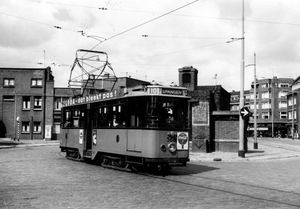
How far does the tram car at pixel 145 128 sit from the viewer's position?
12977mm

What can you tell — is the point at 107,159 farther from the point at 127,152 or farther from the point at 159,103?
the point at 159,103

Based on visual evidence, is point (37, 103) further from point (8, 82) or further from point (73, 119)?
point (73, 119)

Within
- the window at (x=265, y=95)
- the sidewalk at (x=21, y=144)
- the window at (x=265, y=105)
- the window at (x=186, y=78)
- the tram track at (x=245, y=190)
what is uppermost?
the window at (x=265, y=95)

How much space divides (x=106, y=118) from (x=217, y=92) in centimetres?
1540

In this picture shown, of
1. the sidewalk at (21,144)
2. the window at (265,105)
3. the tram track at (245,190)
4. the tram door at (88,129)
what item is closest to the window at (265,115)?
the window at (265,105)

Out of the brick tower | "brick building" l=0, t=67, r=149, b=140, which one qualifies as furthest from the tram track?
"brick building" l=0, t=67, r=149, b=140

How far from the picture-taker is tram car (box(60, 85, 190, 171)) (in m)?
13.0

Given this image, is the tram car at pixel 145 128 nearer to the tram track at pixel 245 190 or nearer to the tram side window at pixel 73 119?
the tram track at pixel 245 190

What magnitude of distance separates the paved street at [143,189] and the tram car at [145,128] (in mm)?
667

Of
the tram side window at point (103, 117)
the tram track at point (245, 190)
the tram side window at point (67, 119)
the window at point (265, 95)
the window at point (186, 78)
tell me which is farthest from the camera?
the window at point (265, 95)

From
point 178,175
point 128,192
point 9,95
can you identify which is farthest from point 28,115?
point 128,192

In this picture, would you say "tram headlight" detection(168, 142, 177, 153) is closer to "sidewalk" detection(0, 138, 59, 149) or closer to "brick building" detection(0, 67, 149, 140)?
"sidewalk" detection(0, 138, 59, 149)

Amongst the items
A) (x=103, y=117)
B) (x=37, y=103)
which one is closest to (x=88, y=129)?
(x=103, y=117)

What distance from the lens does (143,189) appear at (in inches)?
400
